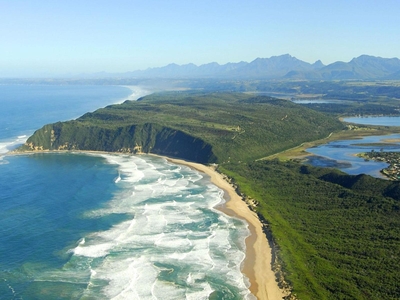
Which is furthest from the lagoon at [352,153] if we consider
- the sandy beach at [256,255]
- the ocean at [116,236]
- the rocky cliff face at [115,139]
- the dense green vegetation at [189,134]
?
the rocky cliff face at [115,139]

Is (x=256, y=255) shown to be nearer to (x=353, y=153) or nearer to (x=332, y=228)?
(x=332, y=228)

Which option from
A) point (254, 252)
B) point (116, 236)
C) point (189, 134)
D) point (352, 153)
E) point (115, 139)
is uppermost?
point (189, 134)

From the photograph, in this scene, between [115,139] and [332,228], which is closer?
[332,228]

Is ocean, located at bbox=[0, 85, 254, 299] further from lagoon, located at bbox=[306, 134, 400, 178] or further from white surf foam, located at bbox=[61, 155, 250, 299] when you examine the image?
lagoon, located at bbox=[306, 134, 400, 178]

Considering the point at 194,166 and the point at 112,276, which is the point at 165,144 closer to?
the point at 194,166

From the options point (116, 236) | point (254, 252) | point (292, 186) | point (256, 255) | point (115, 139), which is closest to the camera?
point (256, 255)

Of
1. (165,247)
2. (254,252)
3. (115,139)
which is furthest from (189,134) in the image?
(254,252)

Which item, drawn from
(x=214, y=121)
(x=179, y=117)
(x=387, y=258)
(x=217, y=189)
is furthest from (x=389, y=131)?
(x=387, y=258)
